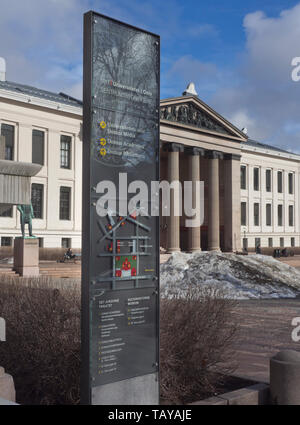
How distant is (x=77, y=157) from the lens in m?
58.3

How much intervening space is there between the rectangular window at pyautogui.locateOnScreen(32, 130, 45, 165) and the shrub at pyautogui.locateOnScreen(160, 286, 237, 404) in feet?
163

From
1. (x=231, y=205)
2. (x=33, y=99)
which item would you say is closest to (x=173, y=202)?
(x=231, y=205)

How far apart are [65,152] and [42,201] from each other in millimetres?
6399

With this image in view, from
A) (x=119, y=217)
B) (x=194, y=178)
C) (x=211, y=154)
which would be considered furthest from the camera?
(x=211, y=154)

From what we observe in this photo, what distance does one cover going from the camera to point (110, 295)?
220 inches

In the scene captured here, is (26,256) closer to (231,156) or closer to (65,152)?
(65,152)

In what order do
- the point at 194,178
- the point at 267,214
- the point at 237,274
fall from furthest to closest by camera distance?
the point at 267,214
the point at 194,178
the point at 237,274

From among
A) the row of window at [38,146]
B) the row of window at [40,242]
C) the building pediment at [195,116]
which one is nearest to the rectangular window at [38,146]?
the row of window at [38,146]

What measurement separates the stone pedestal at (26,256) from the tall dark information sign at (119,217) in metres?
19.3

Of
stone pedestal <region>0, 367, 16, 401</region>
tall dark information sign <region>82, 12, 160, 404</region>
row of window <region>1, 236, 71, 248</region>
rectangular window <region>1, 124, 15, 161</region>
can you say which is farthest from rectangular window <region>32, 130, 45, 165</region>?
stone pedestal <region>0, 367, 16, 401</region>

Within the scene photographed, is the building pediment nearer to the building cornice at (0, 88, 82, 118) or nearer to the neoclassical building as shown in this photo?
the neoclassical building

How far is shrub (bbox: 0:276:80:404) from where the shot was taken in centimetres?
635

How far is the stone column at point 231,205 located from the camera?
220 feet
